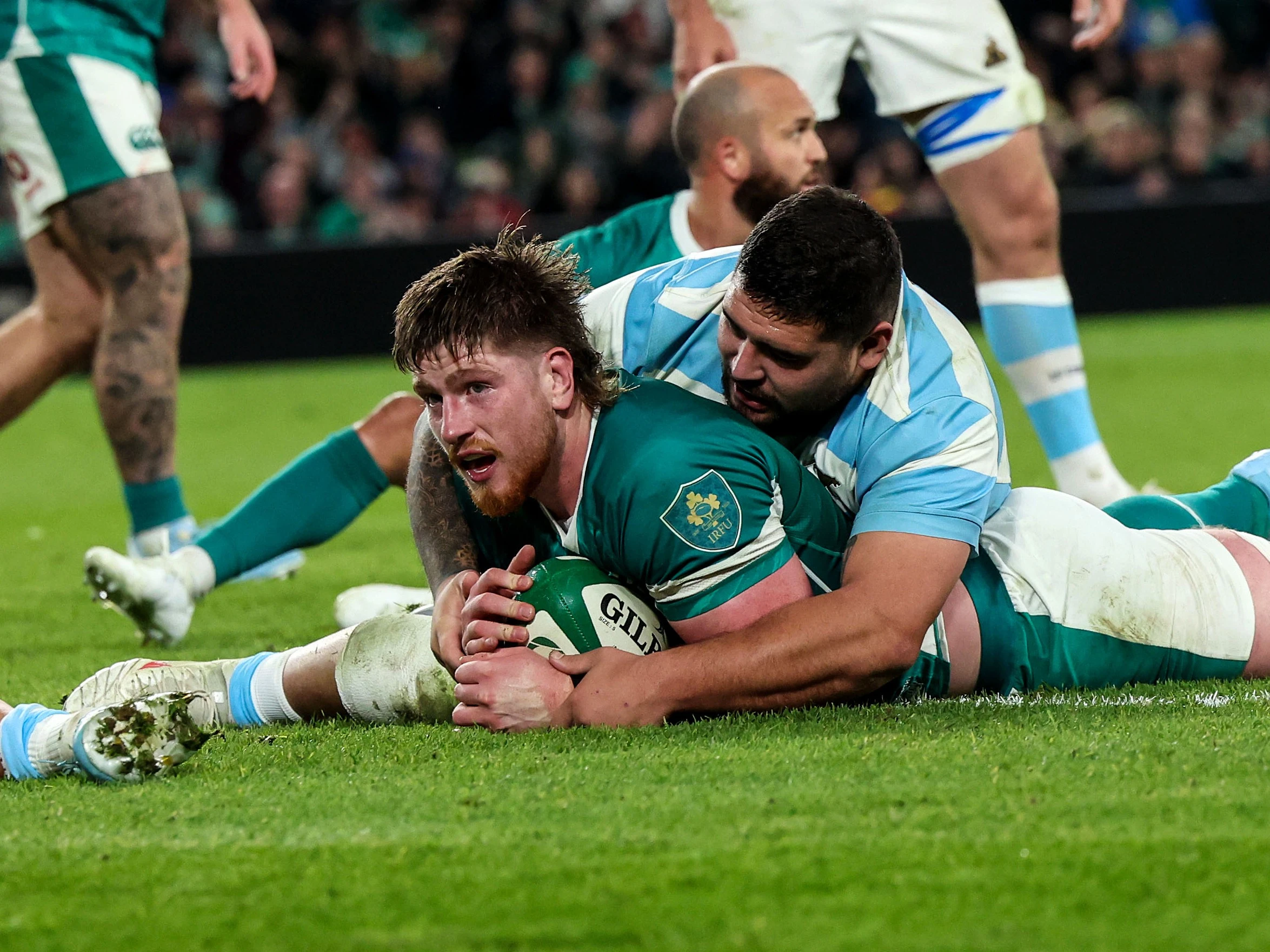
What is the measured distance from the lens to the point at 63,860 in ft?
6.78

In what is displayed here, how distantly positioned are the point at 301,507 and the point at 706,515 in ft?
5.41

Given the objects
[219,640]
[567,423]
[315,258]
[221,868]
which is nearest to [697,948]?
[221,868]

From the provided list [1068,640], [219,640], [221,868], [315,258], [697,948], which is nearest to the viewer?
[697,948]

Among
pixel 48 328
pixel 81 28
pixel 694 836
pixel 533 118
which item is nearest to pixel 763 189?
pixel 81 28

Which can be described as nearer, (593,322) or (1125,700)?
(1125,700)

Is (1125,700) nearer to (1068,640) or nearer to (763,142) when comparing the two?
(1068,640)

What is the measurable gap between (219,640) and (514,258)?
1458 millimetres

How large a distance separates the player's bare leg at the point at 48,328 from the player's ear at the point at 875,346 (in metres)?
2.61

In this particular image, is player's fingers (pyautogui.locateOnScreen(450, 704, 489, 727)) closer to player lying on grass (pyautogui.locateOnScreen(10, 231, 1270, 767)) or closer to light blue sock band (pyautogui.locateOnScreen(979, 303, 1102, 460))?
player lying on grass (pyautogui.locateOnScreen(10, 231, 1270, 767))

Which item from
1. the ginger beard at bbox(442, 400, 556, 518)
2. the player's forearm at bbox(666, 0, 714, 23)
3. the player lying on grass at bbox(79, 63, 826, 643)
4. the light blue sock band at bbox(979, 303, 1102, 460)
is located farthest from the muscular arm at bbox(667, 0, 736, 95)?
the ginger beard at bbox(442, 400, 556, 518)

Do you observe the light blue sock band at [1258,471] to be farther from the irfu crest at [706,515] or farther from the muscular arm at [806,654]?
the irfu crest at [706,515]

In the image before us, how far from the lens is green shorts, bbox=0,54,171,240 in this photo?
4539 mm

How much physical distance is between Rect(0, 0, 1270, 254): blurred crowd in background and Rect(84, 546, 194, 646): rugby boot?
830 centimetres

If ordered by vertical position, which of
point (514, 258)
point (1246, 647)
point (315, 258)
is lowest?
point (315, 258)
